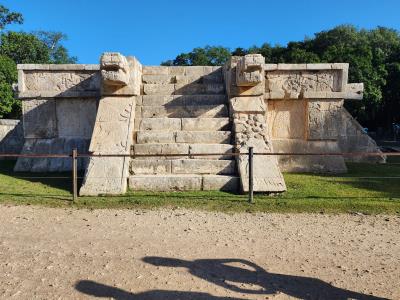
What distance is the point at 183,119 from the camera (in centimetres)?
731

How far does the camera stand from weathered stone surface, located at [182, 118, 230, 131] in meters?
7.28

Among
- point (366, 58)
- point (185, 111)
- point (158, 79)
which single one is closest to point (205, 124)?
point (185, 111)

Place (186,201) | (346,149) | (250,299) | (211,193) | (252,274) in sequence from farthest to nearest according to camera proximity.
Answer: (346,149), (211,193), (186,201), (252,274), (250,299)

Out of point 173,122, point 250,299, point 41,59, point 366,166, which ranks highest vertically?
point 41,59

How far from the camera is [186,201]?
5676 millimetres

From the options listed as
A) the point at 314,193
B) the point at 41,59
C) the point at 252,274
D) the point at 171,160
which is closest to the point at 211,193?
the point at 171,160

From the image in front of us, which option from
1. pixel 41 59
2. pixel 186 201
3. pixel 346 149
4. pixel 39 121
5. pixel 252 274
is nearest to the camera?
pixel 252 274

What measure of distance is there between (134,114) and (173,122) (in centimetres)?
82

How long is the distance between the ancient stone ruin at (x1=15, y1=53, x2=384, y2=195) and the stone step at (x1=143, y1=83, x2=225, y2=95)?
0.02 m

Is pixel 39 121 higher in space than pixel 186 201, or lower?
higher

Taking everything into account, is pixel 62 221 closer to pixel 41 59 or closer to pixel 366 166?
pixel 366 166

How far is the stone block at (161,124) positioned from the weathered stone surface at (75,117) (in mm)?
1695

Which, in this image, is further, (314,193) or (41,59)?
(41,59)

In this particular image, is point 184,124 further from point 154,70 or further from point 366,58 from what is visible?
point 366,58
